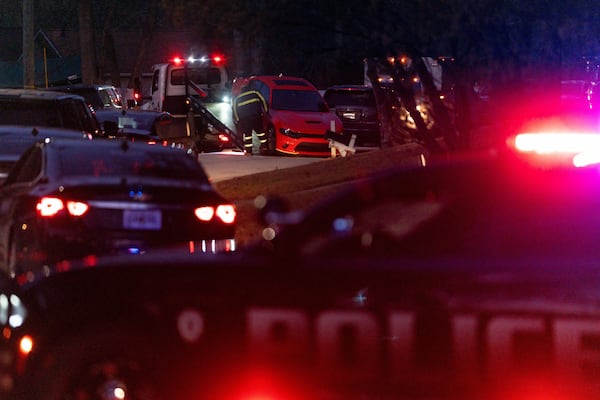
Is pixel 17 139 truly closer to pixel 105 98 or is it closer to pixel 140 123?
pixel 140 123

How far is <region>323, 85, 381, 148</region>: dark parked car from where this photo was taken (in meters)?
31.3

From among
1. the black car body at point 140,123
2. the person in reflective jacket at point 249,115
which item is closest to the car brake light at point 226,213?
the black car body at point 140,123

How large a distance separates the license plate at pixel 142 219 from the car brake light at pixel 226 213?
0.61 meters

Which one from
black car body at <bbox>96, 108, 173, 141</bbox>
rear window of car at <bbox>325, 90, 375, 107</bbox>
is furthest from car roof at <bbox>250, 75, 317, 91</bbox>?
black car body at <bbox>96, 108, 173, 141</bbox>

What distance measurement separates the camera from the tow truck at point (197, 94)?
2956 centimetres

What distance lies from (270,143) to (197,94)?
5.95 meters

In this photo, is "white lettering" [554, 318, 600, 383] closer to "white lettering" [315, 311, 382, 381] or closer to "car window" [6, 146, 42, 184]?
"white lettering" [315, 311, 382, 381]

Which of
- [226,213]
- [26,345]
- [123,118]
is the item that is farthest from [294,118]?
[26,345]

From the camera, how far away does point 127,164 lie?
10.2m

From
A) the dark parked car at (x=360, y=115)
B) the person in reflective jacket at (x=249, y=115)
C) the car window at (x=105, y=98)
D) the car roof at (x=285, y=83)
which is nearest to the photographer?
the car window at (x=105, y=98)

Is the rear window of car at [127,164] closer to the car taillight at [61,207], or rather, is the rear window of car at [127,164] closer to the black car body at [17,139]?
the car taillight at [61,207]

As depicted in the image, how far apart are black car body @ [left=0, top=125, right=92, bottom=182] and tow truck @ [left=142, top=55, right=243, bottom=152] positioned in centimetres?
1454

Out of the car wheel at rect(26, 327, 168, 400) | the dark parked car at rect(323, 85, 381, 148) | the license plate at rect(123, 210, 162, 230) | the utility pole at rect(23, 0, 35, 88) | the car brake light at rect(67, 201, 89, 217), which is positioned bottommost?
the car wheel at rect(26, 327, 168, 400)

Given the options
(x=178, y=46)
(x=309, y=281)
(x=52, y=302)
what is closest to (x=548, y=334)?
(x=309, y=281)
